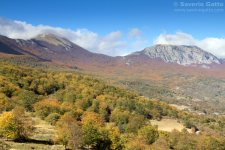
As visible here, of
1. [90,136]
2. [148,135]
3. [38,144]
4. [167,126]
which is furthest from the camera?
[167,126]

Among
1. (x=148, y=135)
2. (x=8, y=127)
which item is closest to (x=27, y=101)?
(x=8, y=127)

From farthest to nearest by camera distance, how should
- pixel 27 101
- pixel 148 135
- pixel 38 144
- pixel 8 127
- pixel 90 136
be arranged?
pixel 27 101 < pixel 148 135 < pixel 90 136 < pixel 38 144 < pixel 8 127

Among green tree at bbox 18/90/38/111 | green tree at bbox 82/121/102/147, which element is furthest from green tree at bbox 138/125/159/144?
green tree at bbox 18/90/38/111


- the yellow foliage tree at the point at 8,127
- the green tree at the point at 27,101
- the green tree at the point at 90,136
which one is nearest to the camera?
the yellow foliage tree at the point at 8,127

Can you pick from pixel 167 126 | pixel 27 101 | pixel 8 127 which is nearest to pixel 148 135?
pixel 8 127

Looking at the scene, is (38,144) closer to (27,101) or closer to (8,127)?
(8,127)

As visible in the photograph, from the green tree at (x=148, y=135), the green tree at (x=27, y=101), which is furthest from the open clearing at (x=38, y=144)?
the green tree at (x=27, y=101)

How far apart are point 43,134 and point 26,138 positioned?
6.14 meters

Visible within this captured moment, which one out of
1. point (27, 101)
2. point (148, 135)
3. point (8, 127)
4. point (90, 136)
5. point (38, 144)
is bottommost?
point (148, 135)

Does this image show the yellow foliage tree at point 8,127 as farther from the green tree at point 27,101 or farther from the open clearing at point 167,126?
the open clearing at point 167,126

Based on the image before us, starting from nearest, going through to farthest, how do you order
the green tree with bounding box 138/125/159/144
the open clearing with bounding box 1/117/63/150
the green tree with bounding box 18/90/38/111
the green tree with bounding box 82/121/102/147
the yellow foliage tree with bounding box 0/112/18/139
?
1. the open clearing with bounding box 1/117/63/150
2. the yellow foliage tree with bounding box 0/112/18/139
3. the green tree with bounding box 82/121/102/147
4. the green tree with bounding box 138/125/159/144
5. the green tree with bounding box 18/90/38/111

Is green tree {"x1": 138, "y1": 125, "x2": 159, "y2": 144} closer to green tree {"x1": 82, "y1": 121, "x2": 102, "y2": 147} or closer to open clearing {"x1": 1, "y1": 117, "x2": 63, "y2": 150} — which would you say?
green tree {"x1": 82, "y1": 121, "x2": 102, "y2": 147}

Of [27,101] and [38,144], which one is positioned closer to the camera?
[38,144]

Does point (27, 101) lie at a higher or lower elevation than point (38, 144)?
higher
